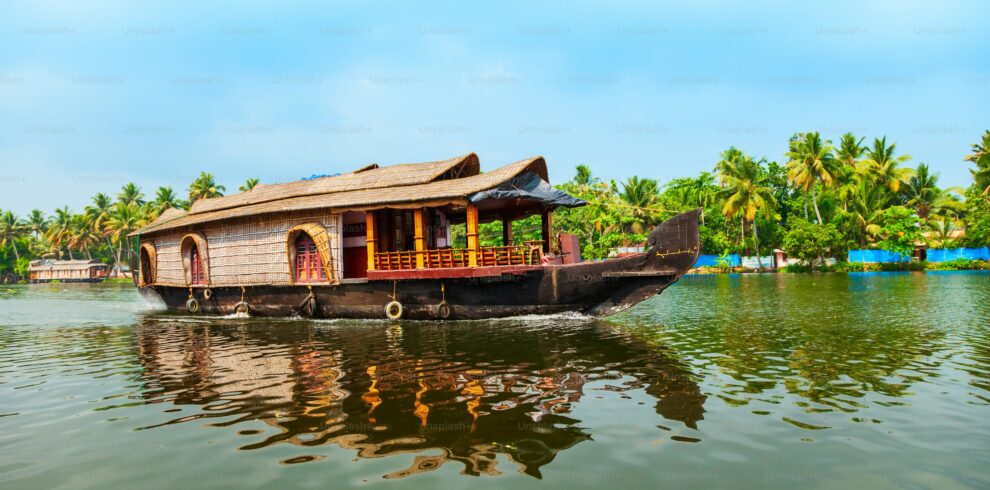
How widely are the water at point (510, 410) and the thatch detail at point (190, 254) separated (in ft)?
18.0

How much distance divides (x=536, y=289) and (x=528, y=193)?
2.28m

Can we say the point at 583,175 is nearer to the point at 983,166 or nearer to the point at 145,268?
the point at 983,166

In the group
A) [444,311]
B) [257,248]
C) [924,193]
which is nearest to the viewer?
[444,311]

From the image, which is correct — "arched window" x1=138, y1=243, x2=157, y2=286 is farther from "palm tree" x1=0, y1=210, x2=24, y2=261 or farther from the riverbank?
"palm tree" x1=0, y1=210, x2=24, y2=261

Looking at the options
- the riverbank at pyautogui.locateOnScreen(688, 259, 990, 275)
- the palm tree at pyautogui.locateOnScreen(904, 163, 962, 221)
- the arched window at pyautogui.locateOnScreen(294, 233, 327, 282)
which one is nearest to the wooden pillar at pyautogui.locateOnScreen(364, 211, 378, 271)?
the arched window at pyautogui.locateOnScreen(294, 233, 327, 282)

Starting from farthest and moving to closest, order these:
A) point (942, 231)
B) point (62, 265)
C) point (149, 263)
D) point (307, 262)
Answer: point (62, 265)
point (942, 231)
point (149, 263)
point (307, 262)

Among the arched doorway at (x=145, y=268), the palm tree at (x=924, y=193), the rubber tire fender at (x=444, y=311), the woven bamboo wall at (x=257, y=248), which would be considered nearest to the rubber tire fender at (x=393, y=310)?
the rubber tire fender at (x=444, y=311)

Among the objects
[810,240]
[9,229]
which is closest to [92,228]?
[9,229]

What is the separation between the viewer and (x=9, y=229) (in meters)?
73.2

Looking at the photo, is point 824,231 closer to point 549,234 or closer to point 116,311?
point 549,234

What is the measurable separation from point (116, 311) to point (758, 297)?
21986mm

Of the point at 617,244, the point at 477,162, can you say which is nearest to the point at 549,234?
the point at 477,162

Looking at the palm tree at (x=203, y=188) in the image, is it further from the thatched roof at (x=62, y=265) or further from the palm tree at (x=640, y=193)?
the palm tree at (x=640, y=193)

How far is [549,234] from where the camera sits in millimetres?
15305
